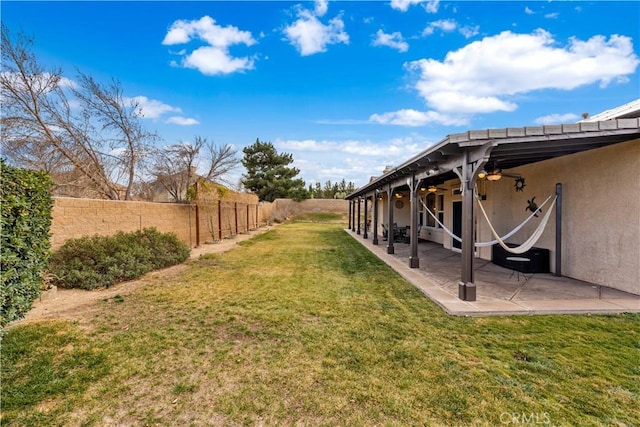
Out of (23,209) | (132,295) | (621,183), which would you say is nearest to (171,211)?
(132,295)

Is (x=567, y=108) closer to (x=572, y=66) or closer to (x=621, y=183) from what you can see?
(x=572, y=66)

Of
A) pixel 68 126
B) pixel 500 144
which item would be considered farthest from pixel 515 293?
pixel 68 126

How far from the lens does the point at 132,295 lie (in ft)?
16.0

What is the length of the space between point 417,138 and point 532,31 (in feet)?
38.0

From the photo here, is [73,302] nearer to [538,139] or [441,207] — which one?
[538,139]

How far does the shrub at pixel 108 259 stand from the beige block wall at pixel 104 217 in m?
0.21

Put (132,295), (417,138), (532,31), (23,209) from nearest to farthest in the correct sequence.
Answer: (23,209)
(132,295)
(532,31)
(417,138)

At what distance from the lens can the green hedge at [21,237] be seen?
329 cm

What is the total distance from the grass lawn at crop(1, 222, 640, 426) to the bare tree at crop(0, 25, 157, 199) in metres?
6.37

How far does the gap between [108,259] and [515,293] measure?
736cm

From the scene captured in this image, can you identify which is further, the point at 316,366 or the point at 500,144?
the point at 500,144

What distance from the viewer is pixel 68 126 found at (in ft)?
27.6

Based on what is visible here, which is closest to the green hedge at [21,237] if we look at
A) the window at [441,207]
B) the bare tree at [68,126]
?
the bare tree at [68,126]

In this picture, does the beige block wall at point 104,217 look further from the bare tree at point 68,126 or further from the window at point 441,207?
the window at point 441,207
